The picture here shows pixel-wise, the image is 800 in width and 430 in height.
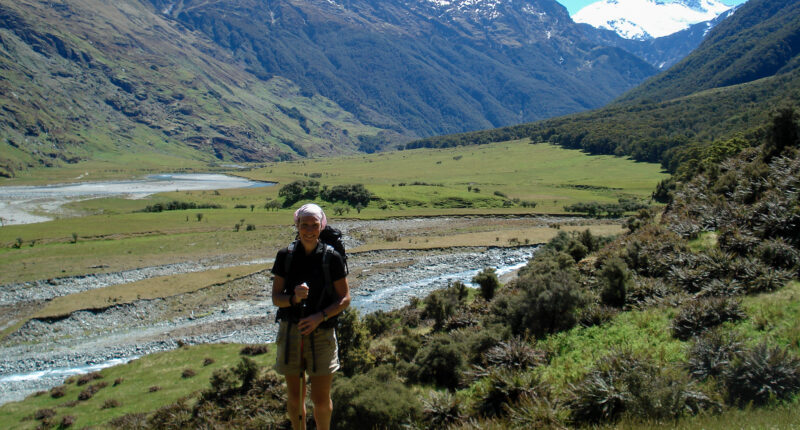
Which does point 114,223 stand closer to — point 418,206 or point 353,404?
point 418,206

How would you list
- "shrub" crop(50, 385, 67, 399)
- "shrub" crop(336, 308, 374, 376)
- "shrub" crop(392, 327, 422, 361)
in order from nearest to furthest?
"shrub" crop(336, 308, 374, 376), "shrub" crop(392, 327, 422, 361), "shrub" crop(50, 385, 67, 399)

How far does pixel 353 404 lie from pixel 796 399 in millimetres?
8060

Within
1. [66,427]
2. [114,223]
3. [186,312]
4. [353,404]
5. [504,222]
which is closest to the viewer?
[353,404]

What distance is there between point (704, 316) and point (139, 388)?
70.8 feet

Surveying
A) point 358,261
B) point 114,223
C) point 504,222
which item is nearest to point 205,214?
point 114,223

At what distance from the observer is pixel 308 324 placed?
5.80 m

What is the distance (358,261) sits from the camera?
149 ft

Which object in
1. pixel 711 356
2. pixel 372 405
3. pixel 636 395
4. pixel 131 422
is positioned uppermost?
pixel 711 356

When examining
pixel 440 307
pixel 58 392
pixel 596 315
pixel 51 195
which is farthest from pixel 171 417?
pixel 51 195

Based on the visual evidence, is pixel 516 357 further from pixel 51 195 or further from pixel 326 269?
pixel 51 195

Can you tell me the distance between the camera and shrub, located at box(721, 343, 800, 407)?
6.54 metres

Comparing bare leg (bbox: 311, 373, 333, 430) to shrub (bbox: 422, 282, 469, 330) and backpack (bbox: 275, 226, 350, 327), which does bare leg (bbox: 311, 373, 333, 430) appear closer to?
backpack (bbox: 275, 226, 350, 327)

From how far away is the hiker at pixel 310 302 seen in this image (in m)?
5.99

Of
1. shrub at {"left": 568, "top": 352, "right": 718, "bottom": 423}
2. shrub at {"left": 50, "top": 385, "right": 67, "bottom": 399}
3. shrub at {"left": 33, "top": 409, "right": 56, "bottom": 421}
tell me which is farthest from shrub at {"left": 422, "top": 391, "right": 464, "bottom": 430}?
shrub at {"left": 50, "top": 385, "right": 67, "bottom": 399}
